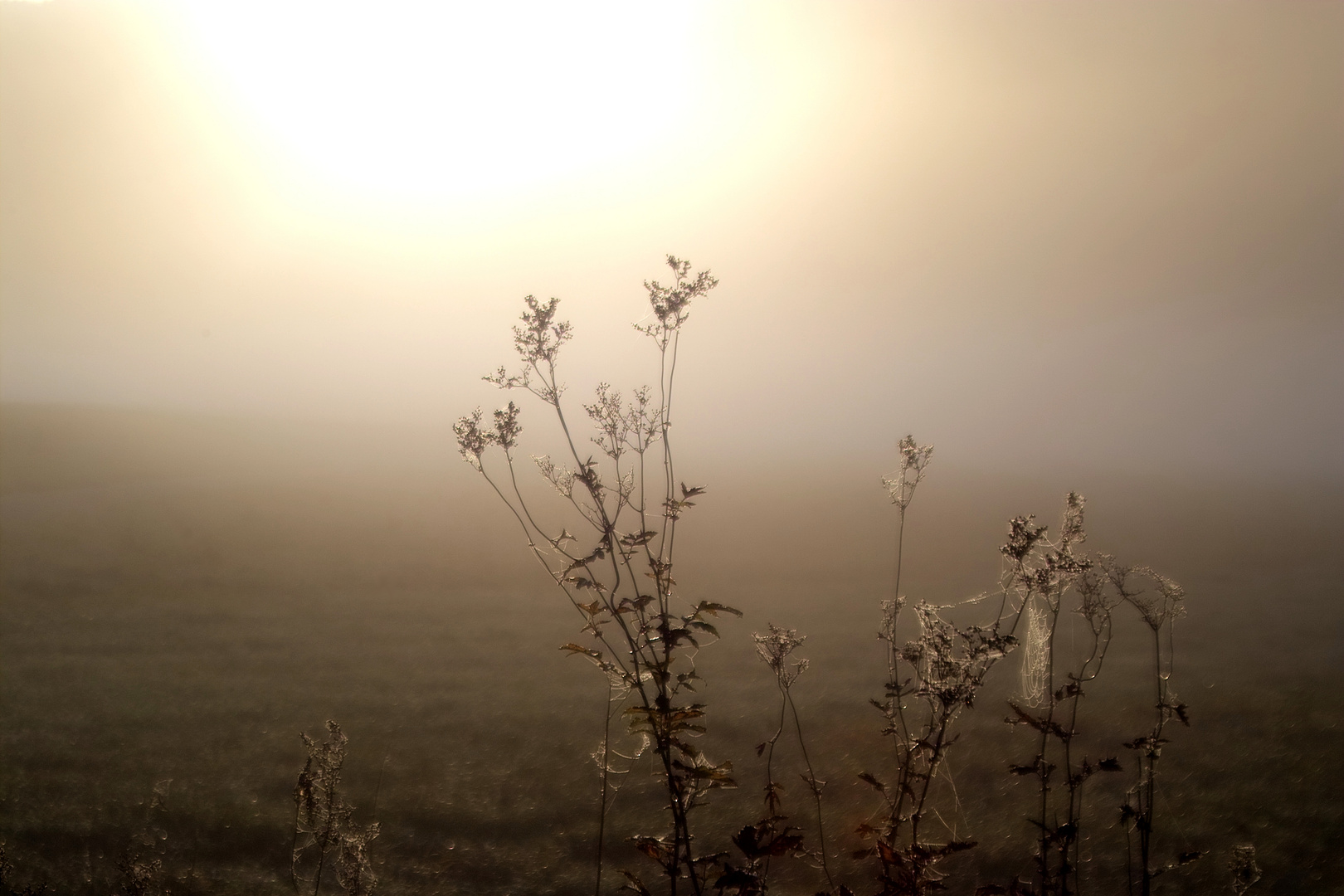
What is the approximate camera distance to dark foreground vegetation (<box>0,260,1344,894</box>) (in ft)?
11.2

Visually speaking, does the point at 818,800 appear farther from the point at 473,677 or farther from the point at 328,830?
the point at 473,677

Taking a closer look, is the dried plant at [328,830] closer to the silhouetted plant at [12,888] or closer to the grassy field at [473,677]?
the grassy field at [473,677]

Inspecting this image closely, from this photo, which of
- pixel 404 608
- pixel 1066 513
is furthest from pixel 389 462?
pixel 1066 513

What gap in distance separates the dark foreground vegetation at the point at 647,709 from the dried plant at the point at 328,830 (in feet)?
0.10

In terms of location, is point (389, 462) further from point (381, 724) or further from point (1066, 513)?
point (1066, 513)

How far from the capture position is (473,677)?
8.20 metres

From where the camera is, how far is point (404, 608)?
33.8 ft

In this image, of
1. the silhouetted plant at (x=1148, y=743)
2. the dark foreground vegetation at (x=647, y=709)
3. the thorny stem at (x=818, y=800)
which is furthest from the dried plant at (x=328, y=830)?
the silhouetted plant at (x=1148, y=743)

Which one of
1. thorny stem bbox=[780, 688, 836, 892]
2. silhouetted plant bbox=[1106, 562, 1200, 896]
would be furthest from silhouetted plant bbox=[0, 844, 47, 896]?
silhouetted plant bbox=[1106, 562, 1200, 896]

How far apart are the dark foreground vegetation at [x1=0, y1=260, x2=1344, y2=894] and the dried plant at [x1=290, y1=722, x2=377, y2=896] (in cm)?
3

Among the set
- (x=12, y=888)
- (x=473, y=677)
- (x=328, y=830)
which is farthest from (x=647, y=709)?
(x=473, y=677)

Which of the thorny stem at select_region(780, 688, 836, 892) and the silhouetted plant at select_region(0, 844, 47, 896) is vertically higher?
the thorny stem at select_region(780, 688, 836, 892)

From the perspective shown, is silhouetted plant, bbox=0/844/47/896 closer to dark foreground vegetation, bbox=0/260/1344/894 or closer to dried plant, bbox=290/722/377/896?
dark foreground vegetation, bbox=0/260/1344/894

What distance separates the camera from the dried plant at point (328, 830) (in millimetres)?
3756
